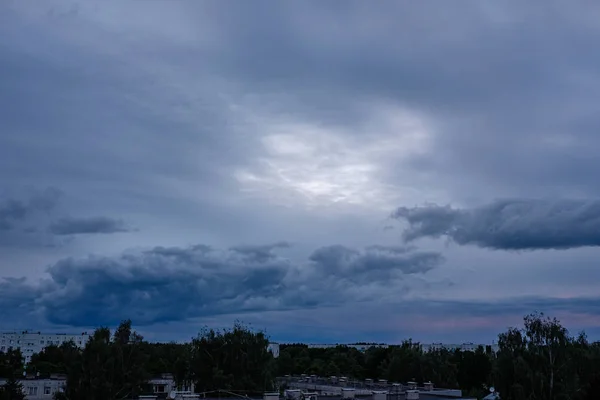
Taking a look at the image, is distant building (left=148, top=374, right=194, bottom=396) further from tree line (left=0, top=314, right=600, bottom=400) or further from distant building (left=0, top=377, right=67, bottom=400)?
distant building (left=0, top=377, right=67, bottom=400)

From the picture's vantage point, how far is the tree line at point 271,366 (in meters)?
67.3

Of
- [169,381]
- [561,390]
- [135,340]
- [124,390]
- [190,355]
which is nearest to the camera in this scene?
[561,390]

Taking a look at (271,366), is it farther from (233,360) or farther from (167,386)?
(167,386)

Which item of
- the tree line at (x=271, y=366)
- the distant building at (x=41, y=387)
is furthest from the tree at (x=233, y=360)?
the distant building at (x=41, y=387)

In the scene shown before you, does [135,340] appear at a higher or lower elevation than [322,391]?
higher

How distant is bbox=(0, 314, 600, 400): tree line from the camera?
67312mm

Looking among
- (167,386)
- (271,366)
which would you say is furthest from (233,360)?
(167,386)

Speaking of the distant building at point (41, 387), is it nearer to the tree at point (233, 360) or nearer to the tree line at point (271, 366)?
the tree line at point (271, 366)

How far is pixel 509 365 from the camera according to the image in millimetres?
70562

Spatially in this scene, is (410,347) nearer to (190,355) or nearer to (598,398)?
(190,355)

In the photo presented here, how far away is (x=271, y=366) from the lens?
9688 centimetres

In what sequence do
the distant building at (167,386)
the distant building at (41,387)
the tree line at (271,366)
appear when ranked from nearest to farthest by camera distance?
1. the tree line at (271,366)
2. the distant building at (41,387)
3. the distant building at (167,386)

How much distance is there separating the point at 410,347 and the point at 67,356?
7798cm

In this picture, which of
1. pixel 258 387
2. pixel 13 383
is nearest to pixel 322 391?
pixel 258 387
